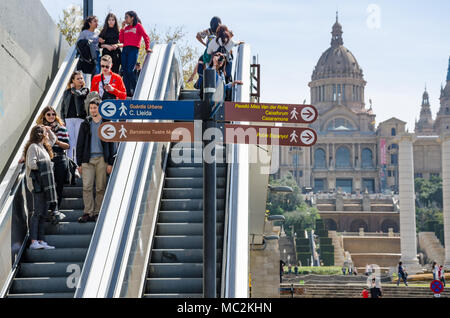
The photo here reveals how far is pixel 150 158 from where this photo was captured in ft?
26.1

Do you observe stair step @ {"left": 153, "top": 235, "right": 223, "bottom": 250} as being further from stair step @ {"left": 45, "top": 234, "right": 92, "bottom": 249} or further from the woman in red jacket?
the woman in red jacket

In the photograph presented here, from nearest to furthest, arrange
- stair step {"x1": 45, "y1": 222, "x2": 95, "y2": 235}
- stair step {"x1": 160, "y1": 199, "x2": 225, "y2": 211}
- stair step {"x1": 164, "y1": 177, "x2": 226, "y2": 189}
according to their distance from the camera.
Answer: stair step {"x1": 45, "y1": 222, "x2": 95, "y2": 235}
stair step {"x1": 160, "y1": 199, "x2": 225, "y2": 211}
stair step {"x1": 164, "y1": 177, "x2": 226, "y2": 189}

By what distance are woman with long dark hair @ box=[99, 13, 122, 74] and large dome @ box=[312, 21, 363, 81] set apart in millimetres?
135861

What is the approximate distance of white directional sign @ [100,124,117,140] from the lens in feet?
17.7

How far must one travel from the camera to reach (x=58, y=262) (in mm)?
7285

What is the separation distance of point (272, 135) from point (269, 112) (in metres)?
0.17

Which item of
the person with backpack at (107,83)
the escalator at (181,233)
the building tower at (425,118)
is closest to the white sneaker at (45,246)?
the escalator at (181,233)

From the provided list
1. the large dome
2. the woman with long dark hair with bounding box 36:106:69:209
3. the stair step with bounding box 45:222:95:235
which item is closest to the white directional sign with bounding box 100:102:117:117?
the stair step with bounding box 45:222:95:235

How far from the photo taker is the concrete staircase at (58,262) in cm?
693

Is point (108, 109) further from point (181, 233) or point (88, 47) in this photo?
point (88, 47)

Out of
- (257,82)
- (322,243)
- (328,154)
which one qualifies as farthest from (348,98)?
(257,82)

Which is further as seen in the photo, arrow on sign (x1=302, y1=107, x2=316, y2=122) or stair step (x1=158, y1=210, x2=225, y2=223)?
stair step (x1=158, y1=210, x2=225, y2=223)
